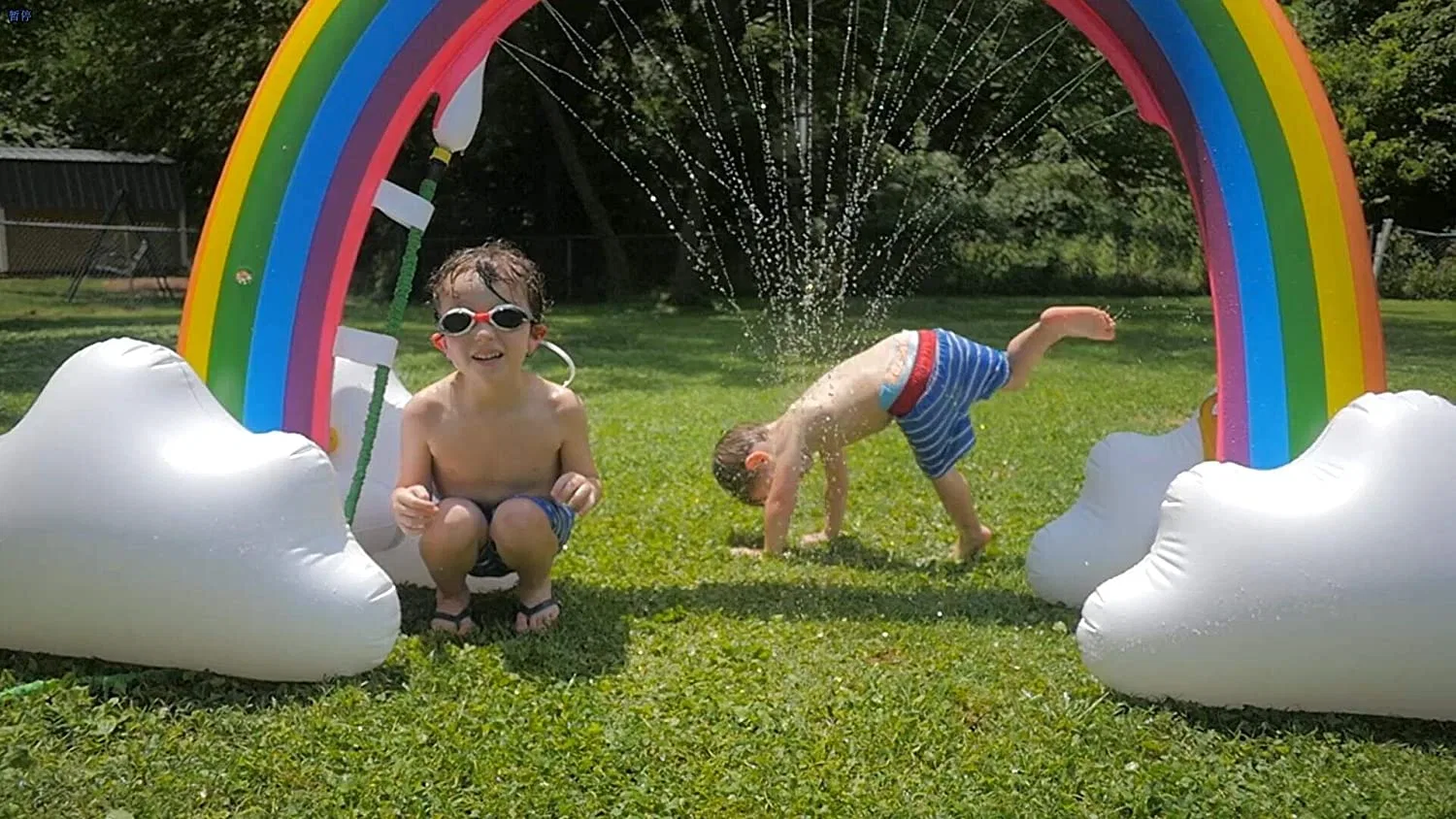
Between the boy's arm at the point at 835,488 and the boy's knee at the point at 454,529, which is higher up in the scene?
the boy's knee at the point at 454,529

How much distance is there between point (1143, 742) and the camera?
3.28 metres

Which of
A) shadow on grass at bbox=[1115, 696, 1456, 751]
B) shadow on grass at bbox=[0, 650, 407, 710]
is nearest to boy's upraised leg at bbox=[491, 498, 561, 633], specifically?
shadow on grass at bbox=[0, 650, 407, 710]

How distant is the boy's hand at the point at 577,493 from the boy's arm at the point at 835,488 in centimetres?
146

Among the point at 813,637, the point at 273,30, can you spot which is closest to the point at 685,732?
the point at 813,637

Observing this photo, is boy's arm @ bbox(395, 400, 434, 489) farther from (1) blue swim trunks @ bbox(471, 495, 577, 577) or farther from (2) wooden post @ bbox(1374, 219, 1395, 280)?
(2) wooden post @ bbox(1374, 219, 1395, 280)

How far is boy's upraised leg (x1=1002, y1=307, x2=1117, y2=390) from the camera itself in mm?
4676

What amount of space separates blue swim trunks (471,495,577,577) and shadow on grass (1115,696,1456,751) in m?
1.64

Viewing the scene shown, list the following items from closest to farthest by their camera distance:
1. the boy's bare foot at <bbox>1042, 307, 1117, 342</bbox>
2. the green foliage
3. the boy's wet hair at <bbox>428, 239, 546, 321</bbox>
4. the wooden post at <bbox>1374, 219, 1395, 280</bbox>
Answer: the boy's wet hair at <bbox>428, 239, 546, 321</bbox>
the boy's bare foot at <bbox>1042, 307, 1117, 342</bbox>
the wooden post at <bbox>1374, 219, 1395, 280</bbox>
the green foliage

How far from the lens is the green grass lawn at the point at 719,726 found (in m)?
2.96

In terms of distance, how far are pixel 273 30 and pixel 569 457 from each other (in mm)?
16938

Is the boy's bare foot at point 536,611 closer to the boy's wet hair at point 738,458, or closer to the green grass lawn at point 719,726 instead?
the green grass lawn at point 719,726

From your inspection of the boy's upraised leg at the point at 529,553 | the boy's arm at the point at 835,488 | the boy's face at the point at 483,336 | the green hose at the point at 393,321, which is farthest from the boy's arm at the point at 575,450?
the boy's arm at the point at 835,488

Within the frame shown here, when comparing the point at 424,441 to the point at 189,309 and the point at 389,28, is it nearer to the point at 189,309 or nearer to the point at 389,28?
the point at 189,309

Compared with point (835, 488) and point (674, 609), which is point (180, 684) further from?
point (835, 488)
